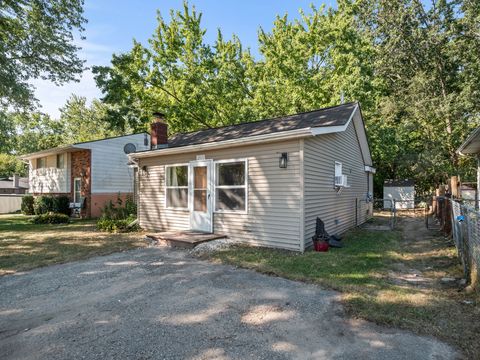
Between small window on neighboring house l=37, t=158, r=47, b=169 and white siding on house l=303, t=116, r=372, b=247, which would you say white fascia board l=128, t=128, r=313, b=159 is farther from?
small window on neighboring house l=37, t=158, r=47, b=169

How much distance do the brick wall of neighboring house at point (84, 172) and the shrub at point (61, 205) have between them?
56cm

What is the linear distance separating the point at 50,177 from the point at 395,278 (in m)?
19.0

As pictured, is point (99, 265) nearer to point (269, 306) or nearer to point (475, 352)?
point (269, 306)

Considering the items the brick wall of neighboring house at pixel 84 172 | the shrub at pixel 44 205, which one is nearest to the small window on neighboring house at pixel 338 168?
the brick wall of neighboring house at pixel 84 172

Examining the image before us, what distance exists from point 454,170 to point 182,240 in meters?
20.6

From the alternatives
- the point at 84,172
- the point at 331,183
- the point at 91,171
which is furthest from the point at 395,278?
the point at 84,172

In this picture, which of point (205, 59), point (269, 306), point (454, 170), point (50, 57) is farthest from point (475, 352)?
point (454, 170)

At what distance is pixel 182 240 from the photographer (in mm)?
7391

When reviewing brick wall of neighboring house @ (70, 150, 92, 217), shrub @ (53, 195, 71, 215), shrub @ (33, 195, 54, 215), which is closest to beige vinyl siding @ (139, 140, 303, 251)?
brick wall of neighboring house @ (70, 150, 92, 217)

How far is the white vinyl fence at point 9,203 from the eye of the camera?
2013 cm

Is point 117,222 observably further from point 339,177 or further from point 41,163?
point 41,163

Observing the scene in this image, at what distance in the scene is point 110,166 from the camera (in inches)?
626

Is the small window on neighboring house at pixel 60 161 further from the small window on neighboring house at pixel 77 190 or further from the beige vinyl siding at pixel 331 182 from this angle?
the beige vinyl siding at pixel 331 182

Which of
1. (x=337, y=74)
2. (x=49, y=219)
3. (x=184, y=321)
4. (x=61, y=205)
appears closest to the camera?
(x=184, y=321)
